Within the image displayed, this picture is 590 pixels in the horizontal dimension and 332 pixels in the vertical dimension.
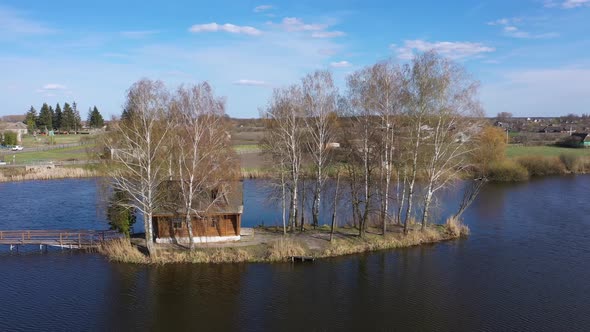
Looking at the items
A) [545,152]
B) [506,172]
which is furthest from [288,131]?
[545,152]

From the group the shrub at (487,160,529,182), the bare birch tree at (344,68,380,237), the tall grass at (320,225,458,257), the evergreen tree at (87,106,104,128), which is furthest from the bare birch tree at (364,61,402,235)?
the evergreen tree at (87,106,104,128)

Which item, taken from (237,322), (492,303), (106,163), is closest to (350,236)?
(492,303)

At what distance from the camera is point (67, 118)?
11950 cm

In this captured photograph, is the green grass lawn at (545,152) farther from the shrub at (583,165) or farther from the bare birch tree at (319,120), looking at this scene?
the bare birch tree at (319,120)

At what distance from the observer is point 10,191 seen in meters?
49.3

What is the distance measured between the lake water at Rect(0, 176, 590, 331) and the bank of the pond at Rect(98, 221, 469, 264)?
73 cm

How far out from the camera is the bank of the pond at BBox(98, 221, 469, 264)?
26.2 m

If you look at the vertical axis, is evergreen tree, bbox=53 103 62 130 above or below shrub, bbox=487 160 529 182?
above

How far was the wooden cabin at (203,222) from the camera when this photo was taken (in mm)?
27609

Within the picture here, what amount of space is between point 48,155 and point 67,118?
48.8m

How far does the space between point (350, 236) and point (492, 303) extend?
1083cm

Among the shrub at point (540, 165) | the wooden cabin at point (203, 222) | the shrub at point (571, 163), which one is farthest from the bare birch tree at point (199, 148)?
the shrub at point (571, 163)

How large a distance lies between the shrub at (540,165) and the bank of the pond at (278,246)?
3996 cm

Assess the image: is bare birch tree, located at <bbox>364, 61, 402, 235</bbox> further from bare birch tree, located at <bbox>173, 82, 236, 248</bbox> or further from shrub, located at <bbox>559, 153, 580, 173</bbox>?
shrub, located at <bbox>559, 153, 580, 173</bbox>
